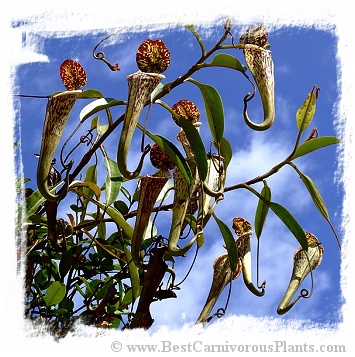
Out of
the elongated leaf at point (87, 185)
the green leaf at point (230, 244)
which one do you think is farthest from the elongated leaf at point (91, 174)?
the green leaf at point (230, 244)

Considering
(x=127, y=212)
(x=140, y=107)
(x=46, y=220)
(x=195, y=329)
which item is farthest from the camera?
(x=127, y=212)

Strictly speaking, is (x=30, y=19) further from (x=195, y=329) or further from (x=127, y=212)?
(x=195, y=329)

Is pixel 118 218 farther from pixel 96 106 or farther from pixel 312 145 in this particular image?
pixel 312 145

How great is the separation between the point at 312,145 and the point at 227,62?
24 cm

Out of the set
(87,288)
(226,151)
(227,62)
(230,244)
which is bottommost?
(87,288)

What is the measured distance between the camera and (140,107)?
3.10ft

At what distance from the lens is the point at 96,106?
102 cm

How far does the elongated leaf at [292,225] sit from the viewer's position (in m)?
1.12

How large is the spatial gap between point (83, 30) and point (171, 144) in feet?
0.94

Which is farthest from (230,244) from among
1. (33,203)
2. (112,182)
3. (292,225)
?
(33,203)

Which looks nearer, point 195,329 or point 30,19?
point 195,329

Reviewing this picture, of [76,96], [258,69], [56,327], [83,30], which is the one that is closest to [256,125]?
[258,69]

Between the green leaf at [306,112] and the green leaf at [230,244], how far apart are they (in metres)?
0.24

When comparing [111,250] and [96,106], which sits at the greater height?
[96,106]
